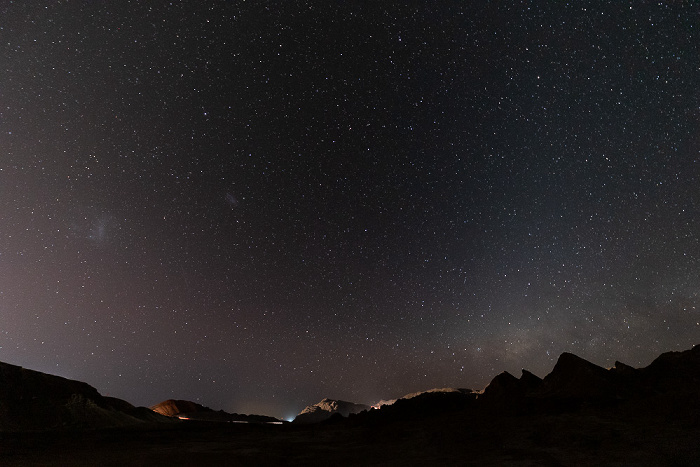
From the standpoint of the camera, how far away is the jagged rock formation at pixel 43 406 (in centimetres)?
2772

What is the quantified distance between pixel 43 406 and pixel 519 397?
36.3 meters

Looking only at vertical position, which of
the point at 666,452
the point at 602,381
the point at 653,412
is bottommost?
the point at 666,452

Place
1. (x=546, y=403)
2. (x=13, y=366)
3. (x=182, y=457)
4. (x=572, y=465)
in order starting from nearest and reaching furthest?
1. (x=572, y=465)
2. (x=182, y=457)
3. (x=546, y=403)
4. (x=13, y=366)

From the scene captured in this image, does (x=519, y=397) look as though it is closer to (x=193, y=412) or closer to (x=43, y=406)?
(x=43, y=406)

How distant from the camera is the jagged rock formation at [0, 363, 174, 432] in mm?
27719

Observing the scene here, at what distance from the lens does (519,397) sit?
26.5 metres

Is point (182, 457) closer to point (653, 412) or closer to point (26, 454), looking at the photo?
point (26, 454)

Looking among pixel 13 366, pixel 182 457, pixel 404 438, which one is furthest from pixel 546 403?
pixel 13 366

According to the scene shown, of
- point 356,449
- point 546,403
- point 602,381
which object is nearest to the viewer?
point 356,449

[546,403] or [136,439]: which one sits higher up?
[546,403]

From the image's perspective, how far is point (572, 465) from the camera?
1228 cm

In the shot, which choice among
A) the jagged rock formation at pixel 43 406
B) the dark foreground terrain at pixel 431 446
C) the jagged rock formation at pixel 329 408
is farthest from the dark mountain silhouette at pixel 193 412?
the jagged rock formation at pixel 329 408

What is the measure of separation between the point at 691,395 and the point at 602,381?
6969 millimetres

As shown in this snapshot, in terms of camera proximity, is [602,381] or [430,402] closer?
[602,381]
